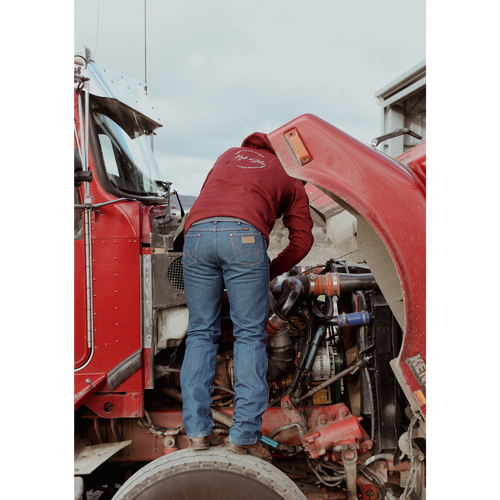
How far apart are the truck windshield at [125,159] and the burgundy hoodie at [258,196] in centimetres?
67

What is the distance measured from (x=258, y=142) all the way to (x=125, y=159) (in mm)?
967

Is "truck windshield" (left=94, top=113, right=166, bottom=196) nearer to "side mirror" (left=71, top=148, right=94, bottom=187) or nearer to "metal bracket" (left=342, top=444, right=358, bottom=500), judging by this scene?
"side mirror" (left=71, top=148, right=94, bottom=187)

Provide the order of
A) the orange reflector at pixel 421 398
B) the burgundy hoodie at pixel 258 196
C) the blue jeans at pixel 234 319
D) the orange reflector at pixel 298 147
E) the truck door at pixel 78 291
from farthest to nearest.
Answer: the truck door at pixel 78 291, the burgundy hoodie at pixel 258 196, the blue jeans at pixel 234 319, the orange reflector at pixel 298 147, the orange reflector at pixel 421 398

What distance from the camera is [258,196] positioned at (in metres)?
2.36

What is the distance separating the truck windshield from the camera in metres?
2.76

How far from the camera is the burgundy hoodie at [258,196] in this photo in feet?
7.55

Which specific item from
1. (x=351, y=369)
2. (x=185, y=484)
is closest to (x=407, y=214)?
(x=351, y=369)

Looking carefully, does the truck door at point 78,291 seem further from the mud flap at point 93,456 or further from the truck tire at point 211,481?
the truck tire at point 211,481

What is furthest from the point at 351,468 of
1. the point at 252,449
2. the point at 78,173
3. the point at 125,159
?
the point at 125,159

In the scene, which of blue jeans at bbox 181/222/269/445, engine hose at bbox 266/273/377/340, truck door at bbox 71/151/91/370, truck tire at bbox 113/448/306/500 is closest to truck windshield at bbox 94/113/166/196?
truck door at bbox 71/151/91/370

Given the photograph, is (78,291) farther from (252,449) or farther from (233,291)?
(252,449)

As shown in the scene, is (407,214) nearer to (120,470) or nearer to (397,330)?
(397,330)

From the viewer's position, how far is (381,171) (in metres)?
1.94

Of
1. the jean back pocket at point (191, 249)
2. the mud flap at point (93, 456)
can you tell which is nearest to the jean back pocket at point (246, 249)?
the jean back pocket at point (191, 249)
